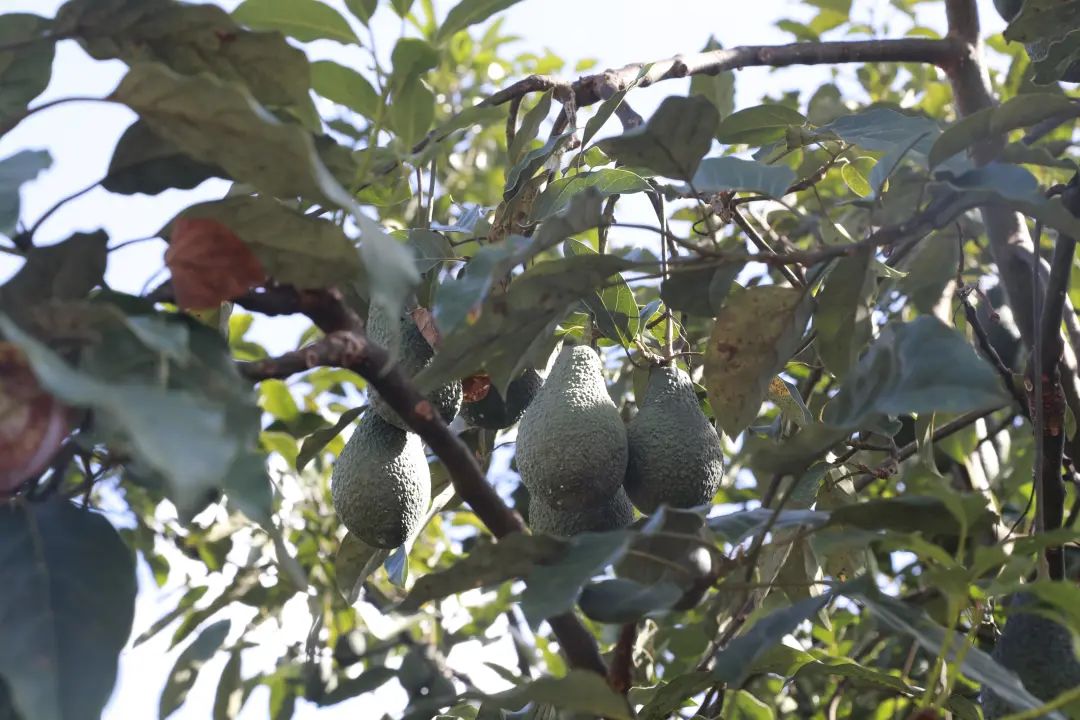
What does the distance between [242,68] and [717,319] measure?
0.48 meters

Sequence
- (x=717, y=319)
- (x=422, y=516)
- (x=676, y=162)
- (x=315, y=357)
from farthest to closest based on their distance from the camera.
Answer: (x=422, y=516)
(x=717, y=319)
(x=676, y=162)
(x=315, y=357)

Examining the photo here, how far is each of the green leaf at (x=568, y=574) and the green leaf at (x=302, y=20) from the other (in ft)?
1.94

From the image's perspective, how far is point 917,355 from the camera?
0.74m

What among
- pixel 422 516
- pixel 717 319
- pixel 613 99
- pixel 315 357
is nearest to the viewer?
pixel 315 357

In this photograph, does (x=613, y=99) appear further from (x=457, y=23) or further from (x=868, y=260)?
(x=868, y=260)

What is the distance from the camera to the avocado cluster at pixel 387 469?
1187 millimetres

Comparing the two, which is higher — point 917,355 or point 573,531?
point 917,355

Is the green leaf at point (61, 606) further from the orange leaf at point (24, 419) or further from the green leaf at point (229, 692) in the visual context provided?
the green leaf at point (229, 692)

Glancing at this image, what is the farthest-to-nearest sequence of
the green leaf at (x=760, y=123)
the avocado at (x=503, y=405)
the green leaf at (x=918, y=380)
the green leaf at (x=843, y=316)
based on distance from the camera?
1. the green leaf at (x=760, y=123)
2. the avocado at (x=503, y=405)
3. the green leaf at (x=843, y=316)
4. the green leaf at (x=918, y=380)

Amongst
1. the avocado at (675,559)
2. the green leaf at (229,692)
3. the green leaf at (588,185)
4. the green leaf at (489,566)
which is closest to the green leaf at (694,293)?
the green leaf at (588,185)

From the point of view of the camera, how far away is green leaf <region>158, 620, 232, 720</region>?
3.64 feet

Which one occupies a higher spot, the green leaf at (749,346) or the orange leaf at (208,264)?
the orange leaf at (208,264)

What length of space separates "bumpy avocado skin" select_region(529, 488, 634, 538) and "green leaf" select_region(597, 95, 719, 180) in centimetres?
39

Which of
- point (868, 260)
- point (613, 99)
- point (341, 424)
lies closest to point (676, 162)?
point (868, 260)
